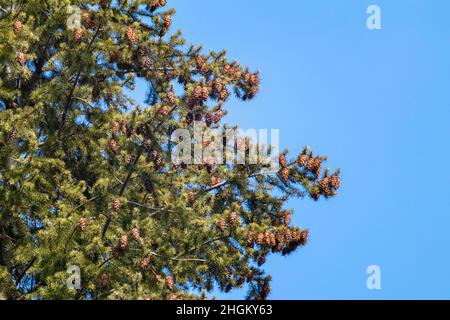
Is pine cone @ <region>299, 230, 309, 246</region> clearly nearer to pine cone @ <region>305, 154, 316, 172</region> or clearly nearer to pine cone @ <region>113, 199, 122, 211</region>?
pine cone @ <region>305, 154, 316, 172</region>

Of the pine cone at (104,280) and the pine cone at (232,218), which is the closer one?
the pine cone at (104,280)

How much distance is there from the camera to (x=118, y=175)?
14.3 metres

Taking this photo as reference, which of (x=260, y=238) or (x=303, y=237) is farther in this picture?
(x=303, y=237)

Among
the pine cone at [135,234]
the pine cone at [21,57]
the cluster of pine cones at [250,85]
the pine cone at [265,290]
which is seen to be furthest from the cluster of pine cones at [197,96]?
the cluster of pine cones at [250,85]

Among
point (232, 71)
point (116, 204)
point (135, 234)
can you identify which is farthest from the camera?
point (232, 71)

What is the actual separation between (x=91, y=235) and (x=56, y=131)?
10.6 feet

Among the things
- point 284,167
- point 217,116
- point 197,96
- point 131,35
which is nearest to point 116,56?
point 131,35

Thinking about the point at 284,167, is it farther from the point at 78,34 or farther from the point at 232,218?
the point at 78,34

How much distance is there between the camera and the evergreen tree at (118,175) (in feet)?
42.9

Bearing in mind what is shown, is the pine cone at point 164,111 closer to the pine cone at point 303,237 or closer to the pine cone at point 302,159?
the pine cone at point 303,237

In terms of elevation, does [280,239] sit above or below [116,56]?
below

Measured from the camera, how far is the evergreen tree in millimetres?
13086

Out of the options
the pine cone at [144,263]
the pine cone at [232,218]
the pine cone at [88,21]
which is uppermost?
the pine cone at [88,21]

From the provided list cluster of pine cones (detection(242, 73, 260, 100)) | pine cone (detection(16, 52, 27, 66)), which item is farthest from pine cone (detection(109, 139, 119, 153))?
cluster of pine cones (detection(242, 73, 260, 100))
